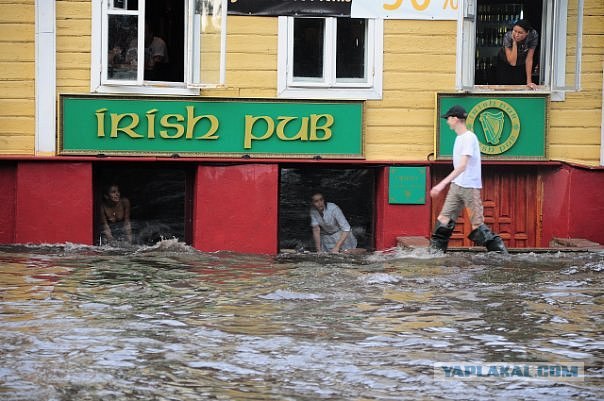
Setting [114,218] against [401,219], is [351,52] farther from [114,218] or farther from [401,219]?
[114,218]

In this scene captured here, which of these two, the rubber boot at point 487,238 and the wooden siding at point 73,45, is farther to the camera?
the wooden siding at point 73,45

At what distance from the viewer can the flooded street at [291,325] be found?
811cm

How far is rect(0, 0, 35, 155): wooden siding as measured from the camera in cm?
1483

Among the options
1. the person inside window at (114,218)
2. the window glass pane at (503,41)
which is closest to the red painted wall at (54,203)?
the person inside window at (114,218)

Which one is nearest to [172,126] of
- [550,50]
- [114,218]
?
[114,218]

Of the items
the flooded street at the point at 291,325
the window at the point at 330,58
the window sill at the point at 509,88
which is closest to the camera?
the flooded street at the point at 291,325

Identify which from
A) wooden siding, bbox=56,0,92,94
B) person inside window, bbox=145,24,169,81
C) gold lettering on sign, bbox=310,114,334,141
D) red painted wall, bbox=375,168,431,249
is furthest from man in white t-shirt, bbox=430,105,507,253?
wooden siding, bbox=56,0,92,94

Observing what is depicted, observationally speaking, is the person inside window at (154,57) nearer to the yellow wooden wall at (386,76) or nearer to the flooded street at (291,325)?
the yellow wooden wall at (386,76)

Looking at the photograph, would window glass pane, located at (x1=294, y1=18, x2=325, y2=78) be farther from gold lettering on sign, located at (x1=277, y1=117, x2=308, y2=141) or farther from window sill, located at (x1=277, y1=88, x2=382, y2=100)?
gold lettering on sign, located at (x1=277, y1=117, x2=308, y2=141)

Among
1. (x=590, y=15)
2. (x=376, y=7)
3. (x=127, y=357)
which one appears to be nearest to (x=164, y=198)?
(x=376, y=7)

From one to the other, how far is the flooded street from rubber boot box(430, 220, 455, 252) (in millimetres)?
156

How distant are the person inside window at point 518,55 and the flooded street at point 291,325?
9.28ft

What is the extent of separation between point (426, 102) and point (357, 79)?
3.14ft

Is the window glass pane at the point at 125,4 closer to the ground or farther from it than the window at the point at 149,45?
farther from it
